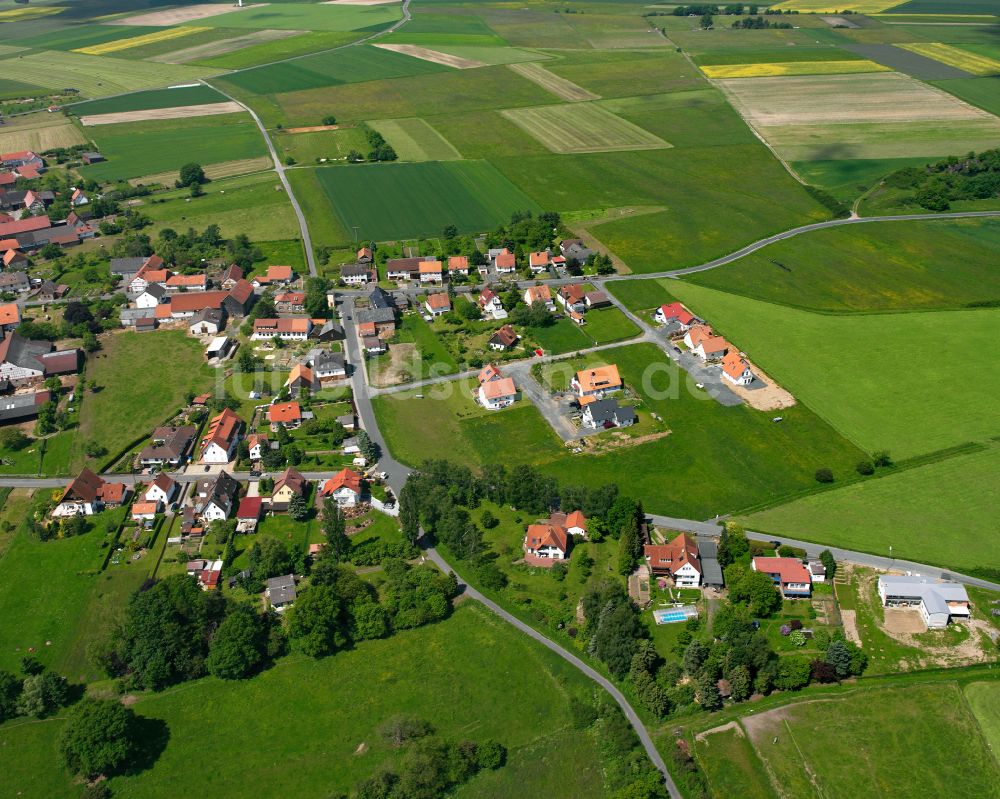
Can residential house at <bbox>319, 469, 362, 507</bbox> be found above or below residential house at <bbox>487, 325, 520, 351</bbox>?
below

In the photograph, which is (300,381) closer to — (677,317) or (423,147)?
(677,317)

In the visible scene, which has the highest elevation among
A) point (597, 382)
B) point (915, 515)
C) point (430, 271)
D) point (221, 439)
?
point (430, 271)

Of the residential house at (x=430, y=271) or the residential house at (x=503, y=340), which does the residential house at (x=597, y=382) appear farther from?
the residential house at (x=430, y=271)

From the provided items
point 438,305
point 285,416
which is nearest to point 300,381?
point 285,416

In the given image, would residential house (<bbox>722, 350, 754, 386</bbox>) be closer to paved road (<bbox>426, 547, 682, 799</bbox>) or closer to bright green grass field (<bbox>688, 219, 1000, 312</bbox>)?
bright green grass field (<bbox>688, 219, 1000, 312</bbox>)

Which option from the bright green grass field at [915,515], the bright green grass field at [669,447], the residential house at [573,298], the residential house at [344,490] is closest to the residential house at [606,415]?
the bright green grass field at [669,447]

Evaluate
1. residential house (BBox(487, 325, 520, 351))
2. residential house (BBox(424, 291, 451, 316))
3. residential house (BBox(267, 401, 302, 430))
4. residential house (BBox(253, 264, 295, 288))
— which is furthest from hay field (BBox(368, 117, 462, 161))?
residential house (BBox(267, 401, 302, 430))
